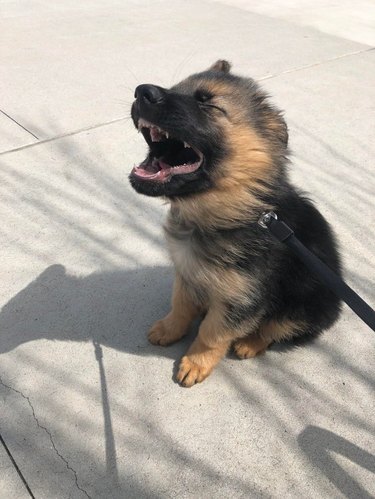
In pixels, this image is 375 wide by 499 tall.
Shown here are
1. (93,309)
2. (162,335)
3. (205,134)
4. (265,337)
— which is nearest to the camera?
(205,134)

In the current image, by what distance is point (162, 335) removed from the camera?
102 inches

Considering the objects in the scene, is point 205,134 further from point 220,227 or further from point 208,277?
point 208,277

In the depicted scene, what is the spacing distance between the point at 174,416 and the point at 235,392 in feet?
1.17

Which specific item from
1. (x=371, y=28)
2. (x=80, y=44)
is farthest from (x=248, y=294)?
(x=371, y=28)

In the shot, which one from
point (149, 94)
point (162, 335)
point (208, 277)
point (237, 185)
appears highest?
point (149, 94)

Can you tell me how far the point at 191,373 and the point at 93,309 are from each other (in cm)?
76

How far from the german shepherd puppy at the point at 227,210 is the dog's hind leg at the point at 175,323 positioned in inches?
2.4

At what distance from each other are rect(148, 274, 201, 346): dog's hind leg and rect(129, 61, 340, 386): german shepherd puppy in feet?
0.20

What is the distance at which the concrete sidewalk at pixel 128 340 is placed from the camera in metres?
2.08

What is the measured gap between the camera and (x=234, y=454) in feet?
7.04

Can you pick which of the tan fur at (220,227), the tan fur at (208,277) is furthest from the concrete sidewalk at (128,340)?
the tan fur at (208,277)

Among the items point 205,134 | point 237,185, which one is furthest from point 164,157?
point 237,185

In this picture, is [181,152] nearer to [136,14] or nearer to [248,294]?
[248,294]

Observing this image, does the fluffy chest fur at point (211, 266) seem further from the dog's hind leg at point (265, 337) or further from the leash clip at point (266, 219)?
the dog's hind leg at point (265, 337)
